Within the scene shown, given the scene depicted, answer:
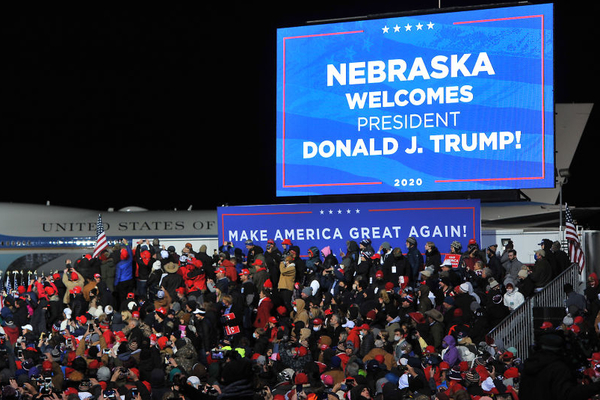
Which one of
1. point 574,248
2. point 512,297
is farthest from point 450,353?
point 574,248

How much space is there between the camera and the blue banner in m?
22.7

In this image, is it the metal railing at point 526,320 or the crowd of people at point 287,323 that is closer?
the crowd of people at point 287,323

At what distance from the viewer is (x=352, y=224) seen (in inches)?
929

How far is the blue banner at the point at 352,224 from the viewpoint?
22672 mm

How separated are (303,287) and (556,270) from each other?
5.72 m

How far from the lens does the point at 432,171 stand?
22312 millimetres

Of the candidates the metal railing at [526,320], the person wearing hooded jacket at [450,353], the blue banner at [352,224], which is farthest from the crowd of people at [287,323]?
the blue banner at [352,224]

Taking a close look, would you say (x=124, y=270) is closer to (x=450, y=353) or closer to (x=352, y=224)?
(x=352, y=224)

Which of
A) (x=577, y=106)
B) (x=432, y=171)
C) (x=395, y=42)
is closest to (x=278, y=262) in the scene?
(x=432, y=171)

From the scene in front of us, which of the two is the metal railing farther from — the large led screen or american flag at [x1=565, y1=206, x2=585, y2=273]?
the large led screen

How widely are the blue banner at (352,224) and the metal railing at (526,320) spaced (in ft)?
11.4

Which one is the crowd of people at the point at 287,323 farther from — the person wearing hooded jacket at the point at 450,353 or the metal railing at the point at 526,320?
the metal railing at the point at 526,320

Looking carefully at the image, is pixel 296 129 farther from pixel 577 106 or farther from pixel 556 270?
pixel 577 106

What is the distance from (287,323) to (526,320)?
4859mm
